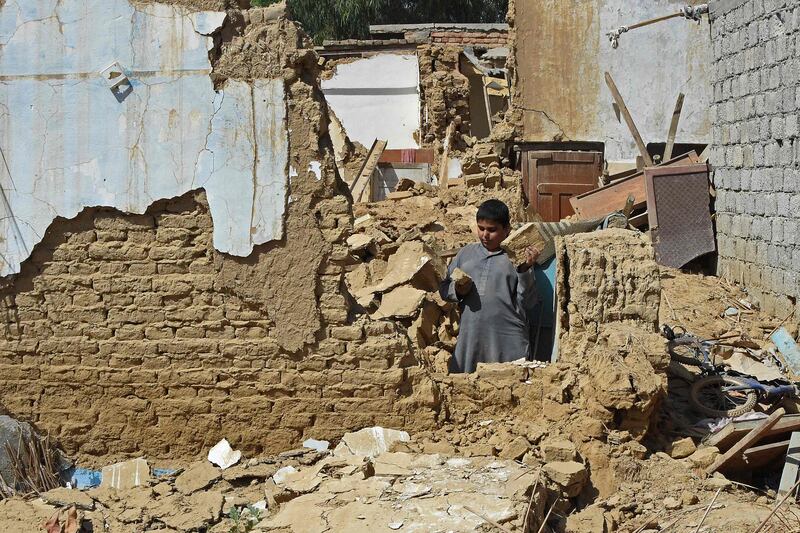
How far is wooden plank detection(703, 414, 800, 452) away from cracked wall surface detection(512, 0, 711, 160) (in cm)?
1025

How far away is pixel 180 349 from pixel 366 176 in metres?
9.49

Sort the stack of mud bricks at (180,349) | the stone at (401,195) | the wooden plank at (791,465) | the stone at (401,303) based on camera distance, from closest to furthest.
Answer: the wooden plank at (791,465) < the stack of mud bricks at (180,349) < the stone at (401,303) < the stone at (401,195)

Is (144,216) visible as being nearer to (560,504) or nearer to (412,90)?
(560,504)

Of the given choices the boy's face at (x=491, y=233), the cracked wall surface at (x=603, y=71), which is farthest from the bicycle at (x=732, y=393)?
the cracked wall surface at (x=603, y=71)

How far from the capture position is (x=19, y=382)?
578cm

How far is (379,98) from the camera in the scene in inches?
778

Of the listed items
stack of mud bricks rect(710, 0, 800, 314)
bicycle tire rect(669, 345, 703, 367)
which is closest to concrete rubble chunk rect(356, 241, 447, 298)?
bicycle tire rect(669, 345, 703, 367)

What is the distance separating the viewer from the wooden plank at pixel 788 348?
25.3 feet

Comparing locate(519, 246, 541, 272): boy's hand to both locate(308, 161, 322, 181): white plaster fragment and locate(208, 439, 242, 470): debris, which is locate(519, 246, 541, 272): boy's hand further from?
locate(208, 439, 242, 470): debris

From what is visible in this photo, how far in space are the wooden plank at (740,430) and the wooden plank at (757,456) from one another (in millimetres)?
79

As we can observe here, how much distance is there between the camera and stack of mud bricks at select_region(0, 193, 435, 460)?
546 centimetres

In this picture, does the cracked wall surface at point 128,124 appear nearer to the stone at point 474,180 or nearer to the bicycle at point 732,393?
the bicycle at point 732,393

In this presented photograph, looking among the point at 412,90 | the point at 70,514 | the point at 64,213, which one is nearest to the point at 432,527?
the point at 70,514

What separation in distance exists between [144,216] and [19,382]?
1.38 meters
